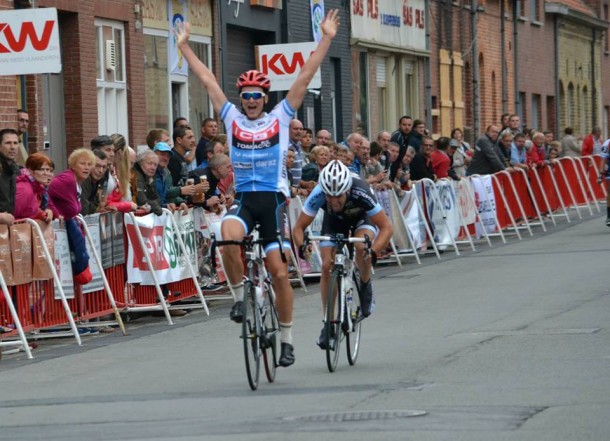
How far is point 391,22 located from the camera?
39.6 metres

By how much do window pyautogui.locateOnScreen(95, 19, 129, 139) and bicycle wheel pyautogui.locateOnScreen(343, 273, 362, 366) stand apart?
12042mm

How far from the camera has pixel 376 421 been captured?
29.9ft

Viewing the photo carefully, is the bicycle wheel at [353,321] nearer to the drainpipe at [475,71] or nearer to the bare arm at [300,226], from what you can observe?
the bare arm at [300,226]

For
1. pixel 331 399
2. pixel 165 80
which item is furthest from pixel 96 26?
pixel 331 399

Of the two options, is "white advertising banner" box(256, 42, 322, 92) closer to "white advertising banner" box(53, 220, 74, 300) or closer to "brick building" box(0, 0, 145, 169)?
"brick building" box(0, 0, 145, 169)

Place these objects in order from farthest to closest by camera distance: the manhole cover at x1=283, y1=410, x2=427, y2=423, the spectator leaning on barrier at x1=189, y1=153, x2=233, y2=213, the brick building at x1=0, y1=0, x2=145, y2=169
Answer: the brick building at x1=0, y1=0, x2=145, y2=169
the spectator leaning on barrier at x1=189, y1=153, x2=233, y2=213
the manhole cover at x1=283, y1=410, x2=427, y2=423

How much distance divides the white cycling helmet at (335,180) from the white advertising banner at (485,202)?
15062mm

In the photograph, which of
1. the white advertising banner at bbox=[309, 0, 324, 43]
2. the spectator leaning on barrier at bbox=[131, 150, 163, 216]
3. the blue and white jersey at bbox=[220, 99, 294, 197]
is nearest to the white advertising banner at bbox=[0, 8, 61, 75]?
the spectator leaning on barrier at bbox=[131, 150, 163, 216]

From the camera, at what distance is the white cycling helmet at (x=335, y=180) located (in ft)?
38.4

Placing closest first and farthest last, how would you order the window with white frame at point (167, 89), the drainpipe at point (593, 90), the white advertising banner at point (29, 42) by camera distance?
the white advertising banner at point (29, 42) < the window with white frame at point (167, 89) < the drainpipe at point (593, 90)

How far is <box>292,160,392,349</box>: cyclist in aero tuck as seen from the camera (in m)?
11.8

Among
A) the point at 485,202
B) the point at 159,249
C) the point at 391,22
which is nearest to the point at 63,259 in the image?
the point at 159,249

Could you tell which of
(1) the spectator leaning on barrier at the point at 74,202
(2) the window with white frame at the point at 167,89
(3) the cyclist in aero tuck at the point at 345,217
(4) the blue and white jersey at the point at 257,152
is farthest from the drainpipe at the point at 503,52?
(4) the blue and white jersey at the point at 257,152

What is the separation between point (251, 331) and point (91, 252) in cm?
470
